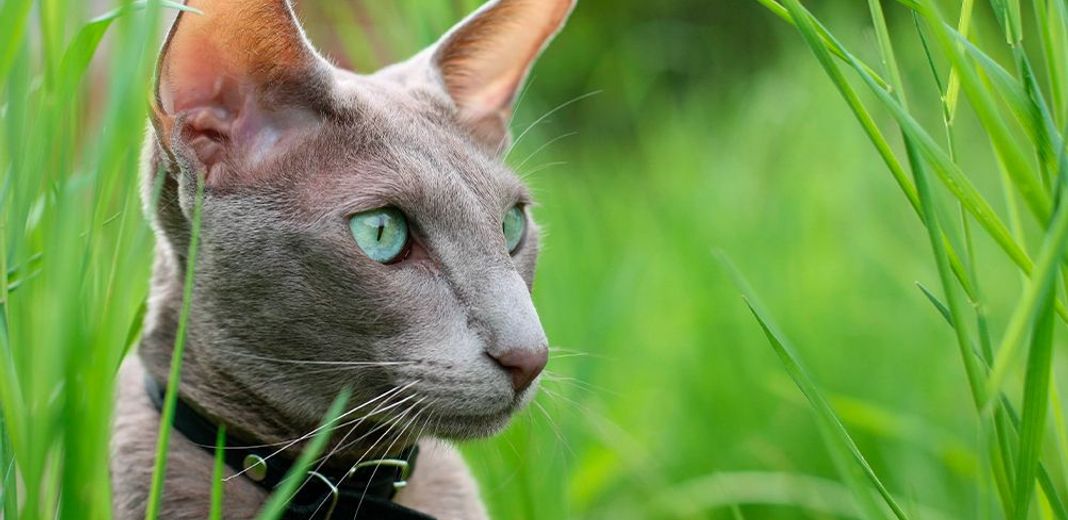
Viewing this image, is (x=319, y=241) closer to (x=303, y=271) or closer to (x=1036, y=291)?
(x=303, y=271)

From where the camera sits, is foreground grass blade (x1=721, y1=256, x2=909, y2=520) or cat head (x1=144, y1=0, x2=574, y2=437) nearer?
foreground grass blade (x1=721, y1=256, x2=909, y2=520)

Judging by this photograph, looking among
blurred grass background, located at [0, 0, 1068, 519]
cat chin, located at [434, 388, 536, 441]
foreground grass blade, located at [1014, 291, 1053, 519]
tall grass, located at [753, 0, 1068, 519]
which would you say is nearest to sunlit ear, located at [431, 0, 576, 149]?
blurred grass background, located at [0, 0, 1068, 519]

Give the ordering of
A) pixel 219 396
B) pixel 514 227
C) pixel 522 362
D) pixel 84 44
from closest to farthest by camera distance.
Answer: pixel 84 44 → pixel 522 362 → pixel 219 396 → pixel 514 227

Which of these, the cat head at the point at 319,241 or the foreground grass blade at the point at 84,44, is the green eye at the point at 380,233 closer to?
the cat head at the point at 319,241

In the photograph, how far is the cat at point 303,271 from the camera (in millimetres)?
1125

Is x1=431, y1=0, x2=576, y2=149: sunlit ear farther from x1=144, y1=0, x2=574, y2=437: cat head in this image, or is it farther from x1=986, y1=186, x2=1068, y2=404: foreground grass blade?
Answer: x1=986, y1=186, x2=1068, y2=404: foreground grass blade

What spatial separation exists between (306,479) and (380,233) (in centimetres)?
27

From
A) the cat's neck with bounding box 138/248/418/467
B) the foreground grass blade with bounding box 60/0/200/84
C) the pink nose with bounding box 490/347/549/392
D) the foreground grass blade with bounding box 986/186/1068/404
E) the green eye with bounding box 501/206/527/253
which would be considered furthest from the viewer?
the green eye with bounding box 501/206/527/253

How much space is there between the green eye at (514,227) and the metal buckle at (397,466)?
0.88 feet

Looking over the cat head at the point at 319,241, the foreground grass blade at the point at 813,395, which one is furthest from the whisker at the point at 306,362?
the foreground grass blade at the point at 813,395

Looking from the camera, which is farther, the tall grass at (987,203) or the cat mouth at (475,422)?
the cat mouth at (475,422)

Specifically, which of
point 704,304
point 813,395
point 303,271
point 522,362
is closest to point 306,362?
point 303,271

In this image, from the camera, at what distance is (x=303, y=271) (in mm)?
1149

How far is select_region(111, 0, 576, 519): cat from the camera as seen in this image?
3.69 feet
